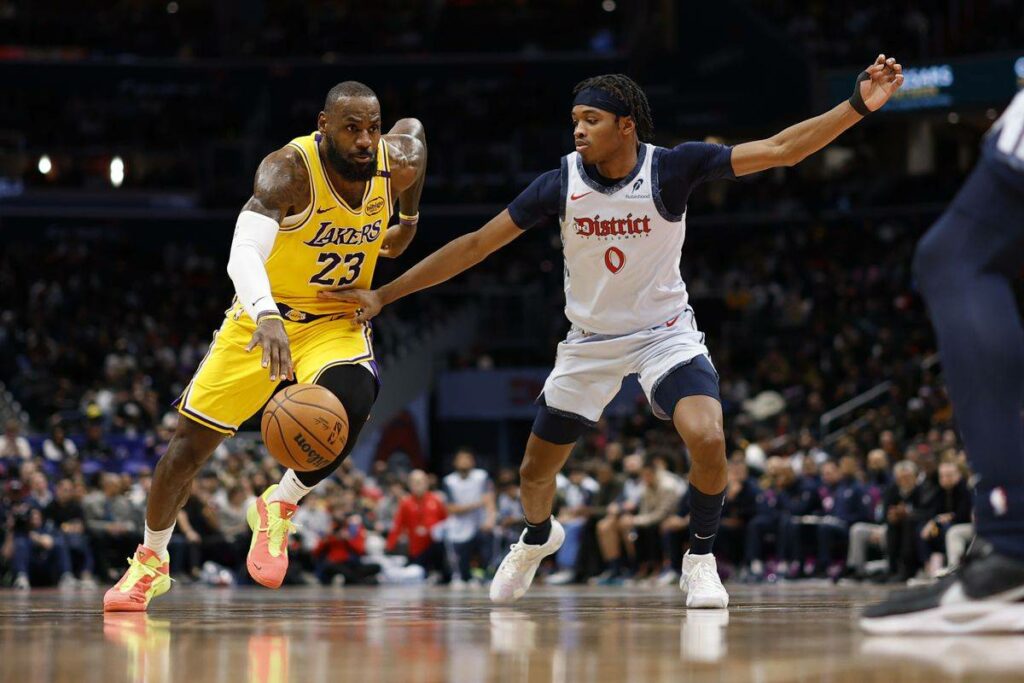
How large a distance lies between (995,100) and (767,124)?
560 centimetres

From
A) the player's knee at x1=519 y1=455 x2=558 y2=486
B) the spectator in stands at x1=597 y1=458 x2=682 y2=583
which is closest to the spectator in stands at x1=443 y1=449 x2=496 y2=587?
the spectator in stands at x1=597 y1=458 x2=682 y2=583

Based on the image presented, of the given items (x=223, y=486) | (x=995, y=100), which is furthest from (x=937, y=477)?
(x=995, y=100)

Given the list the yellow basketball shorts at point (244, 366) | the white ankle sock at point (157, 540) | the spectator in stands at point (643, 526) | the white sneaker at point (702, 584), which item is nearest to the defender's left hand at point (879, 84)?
the white sneaker at point (702, 584)

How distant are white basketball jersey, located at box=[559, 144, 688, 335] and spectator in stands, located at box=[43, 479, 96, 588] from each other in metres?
11.1

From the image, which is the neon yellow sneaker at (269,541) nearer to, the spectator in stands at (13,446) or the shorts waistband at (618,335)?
the shorts waistband at (618,335)

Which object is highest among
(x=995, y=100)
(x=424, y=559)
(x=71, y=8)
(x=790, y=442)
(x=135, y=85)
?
(x=71, y=8)

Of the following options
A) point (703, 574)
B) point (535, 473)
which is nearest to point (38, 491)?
point (535, 473)

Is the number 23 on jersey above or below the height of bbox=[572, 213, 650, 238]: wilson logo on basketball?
below

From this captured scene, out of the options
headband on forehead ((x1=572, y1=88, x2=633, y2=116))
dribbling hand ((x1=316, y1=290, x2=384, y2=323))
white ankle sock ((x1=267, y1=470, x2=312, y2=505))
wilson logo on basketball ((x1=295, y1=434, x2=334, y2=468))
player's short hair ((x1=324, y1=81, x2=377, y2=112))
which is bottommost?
white ankle sock ((x1=267, y1=470, x2=312, y2=505))

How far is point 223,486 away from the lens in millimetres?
17109

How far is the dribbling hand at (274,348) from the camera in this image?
16.8 feet

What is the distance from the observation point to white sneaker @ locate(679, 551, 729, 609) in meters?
5.79

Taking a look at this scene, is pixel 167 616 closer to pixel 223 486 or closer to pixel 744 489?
pixel 744 489

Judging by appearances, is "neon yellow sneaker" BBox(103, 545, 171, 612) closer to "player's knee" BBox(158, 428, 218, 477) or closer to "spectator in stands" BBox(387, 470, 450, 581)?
"player's knee" BBox(158, 428, 218, 477)
